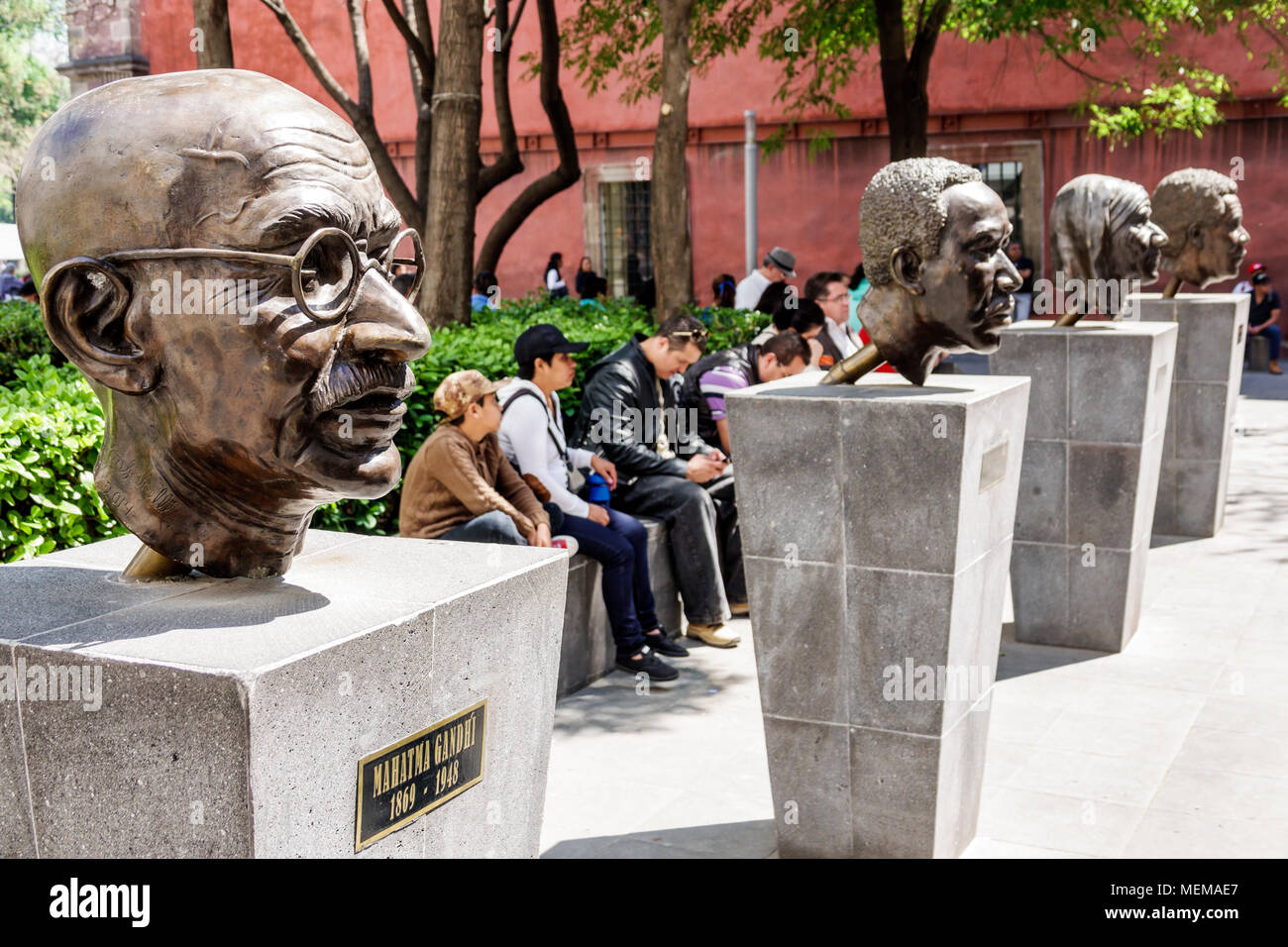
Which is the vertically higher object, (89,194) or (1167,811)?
(89,194)

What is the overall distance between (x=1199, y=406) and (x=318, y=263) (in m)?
8.71

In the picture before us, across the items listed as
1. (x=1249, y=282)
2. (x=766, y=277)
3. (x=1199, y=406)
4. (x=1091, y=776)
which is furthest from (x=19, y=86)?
(x=1091, y=776)

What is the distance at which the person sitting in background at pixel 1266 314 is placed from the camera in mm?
19156

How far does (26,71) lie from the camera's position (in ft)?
148

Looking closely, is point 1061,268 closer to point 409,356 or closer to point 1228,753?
point 1228,753

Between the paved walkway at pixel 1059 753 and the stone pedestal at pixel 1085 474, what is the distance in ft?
0.83

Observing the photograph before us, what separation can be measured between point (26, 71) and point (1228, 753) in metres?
48.5

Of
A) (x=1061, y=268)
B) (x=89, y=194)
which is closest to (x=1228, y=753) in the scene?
(x=1061, y=268)

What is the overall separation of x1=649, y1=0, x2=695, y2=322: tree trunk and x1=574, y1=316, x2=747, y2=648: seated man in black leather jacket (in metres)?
3.28

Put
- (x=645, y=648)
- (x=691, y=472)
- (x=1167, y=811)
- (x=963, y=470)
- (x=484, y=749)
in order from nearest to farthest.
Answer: (x=484, y=749) → (x=963, y=470) → (x=1167, y=811) → (x=645, y=648) → (x=691, y=472)

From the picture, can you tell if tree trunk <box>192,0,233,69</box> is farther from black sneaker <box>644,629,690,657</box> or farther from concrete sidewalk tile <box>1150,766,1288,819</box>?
concrete sidewalk tile <box>1150,766,1288,819</box>

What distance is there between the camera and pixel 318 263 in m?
2.51

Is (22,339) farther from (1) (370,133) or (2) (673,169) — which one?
(2) (673,169)

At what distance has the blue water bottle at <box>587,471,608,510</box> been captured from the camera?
7.25 m
